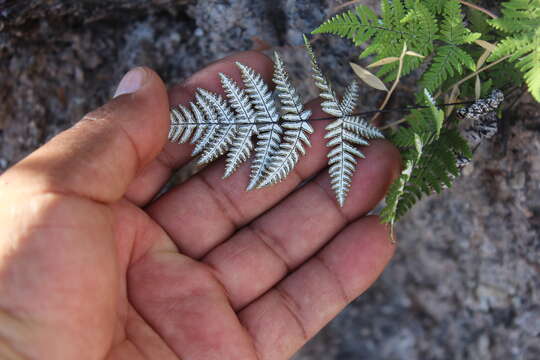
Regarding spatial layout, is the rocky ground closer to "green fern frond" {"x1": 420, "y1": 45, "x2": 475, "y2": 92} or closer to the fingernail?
"green fern frond" {"x1": 420, "y1": 45, "x2": 475, "y2": 92}

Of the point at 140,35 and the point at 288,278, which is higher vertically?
the point at 140,35

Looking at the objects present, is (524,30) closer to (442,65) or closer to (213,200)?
(442,65)

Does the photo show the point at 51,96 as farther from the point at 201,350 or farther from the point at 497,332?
the point at 497,332

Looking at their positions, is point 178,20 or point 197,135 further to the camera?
point 178,20

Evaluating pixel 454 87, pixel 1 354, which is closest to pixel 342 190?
pixel 454 87

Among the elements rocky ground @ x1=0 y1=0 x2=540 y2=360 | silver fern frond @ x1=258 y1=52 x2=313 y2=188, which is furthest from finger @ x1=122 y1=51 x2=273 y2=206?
rocky ground @ x1=0 y1=0 x2=540 y2=360

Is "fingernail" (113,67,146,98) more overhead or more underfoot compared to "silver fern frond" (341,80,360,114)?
more overhead
